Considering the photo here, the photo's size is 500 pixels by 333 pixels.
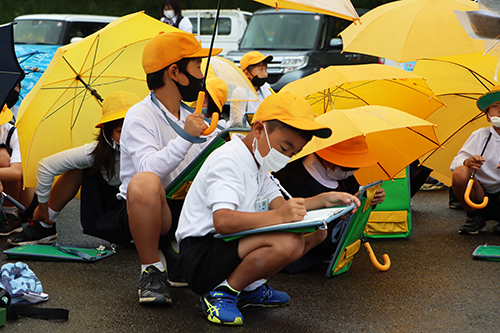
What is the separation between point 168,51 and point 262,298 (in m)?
1.50

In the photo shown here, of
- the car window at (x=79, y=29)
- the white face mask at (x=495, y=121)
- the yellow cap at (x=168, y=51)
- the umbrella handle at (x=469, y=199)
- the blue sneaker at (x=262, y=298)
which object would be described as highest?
the yellow cap at (x=168, y=51)

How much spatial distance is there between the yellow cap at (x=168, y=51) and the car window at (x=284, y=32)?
6.46 m

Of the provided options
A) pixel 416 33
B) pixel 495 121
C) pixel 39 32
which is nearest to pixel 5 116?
pixel 416 33

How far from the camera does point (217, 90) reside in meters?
4.38

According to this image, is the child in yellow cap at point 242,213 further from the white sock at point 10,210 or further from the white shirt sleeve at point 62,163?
the white sock at point 10,210

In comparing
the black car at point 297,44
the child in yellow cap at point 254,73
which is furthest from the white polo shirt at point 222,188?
the black car at point 297,44

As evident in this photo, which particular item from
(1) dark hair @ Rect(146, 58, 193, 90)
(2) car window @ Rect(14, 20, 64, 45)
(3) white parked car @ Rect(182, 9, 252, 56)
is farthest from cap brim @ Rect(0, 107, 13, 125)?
(3) white parked car @ Rect(182, 9, 252, 56)

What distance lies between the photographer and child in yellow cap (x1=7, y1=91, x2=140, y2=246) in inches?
150

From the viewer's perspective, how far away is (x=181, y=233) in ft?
9.30

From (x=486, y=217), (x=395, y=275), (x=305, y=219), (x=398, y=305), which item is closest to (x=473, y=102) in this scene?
(x=486, y=217)

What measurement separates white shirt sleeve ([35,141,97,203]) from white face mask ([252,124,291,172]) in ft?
5.24

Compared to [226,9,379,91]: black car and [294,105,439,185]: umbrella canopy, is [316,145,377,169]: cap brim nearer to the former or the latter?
[294,105,439,185]: umbrella canopy

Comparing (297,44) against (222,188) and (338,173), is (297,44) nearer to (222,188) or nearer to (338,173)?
(338,173)

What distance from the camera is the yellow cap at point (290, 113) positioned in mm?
2620
